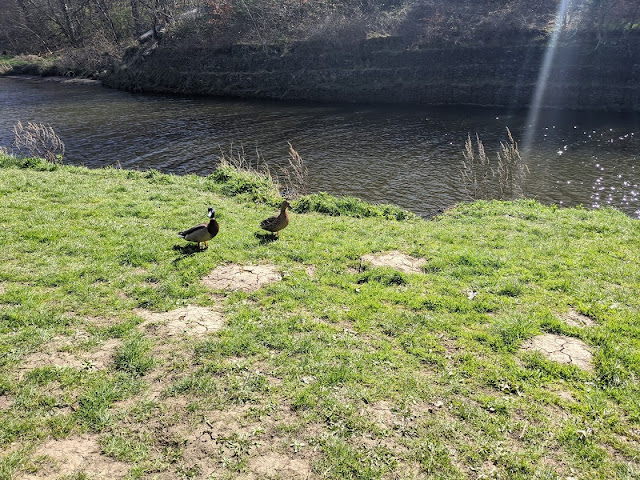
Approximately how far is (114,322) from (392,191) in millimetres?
13235

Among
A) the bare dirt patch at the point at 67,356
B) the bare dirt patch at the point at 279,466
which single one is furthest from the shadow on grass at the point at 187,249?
the bare dirt patch at the point at 279,466

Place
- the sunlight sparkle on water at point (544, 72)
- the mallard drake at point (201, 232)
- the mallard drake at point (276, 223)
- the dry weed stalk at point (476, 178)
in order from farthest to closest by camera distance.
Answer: the sunlight sparkle on water at point (544, 72)
the dry weed stalk at point (476, 178)
the mallard drake at point (276, 223)
the mallard drake at point (201, 232)

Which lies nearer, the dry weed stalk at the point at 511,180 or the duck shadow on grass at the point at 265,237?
the duck shadow on grass at the point at 265,237

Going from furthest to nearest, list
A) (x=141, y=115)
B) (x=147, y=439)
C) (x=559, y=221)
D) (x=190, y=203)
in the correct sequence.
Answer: (x=141, y=115)
(x=190, y=203)
(x=559, y=221)
(x=147, y=439)

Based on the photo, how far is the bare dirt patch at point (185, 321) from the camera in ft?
22.9

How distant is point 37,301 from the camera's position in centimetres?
741

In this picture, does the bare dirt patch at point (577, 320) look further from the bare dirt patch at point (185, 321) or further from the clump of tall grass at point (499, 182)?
the clump of tall grass at point (499, 182)

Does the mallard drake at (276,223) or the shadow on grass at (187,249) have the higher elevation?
the mallard drake at (276,223)

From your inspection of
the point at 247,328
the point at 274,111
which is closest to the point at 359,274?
the point at 247,328

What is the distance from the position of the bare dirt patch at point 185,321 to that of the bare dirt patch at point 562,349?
494 centimetres

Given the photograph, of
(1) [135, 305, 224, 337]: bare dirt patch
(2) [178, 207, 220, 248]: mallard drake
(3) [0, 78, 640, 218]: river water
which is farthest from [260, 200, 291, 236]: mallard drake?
(3) [0, 78, 640, 218]: river water

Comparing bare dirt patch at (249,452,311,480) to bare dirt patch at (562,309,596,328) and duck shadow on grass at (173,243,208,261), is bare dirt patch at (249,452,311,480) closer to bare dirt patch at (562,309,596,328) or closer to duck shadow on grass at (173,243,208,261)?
bare dirt patch at (562,309,596,328)

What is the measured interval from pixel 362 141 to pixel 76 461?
23720mm

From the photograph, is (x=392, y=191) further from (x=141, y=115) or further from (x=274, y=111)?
(x=141, y=115)
